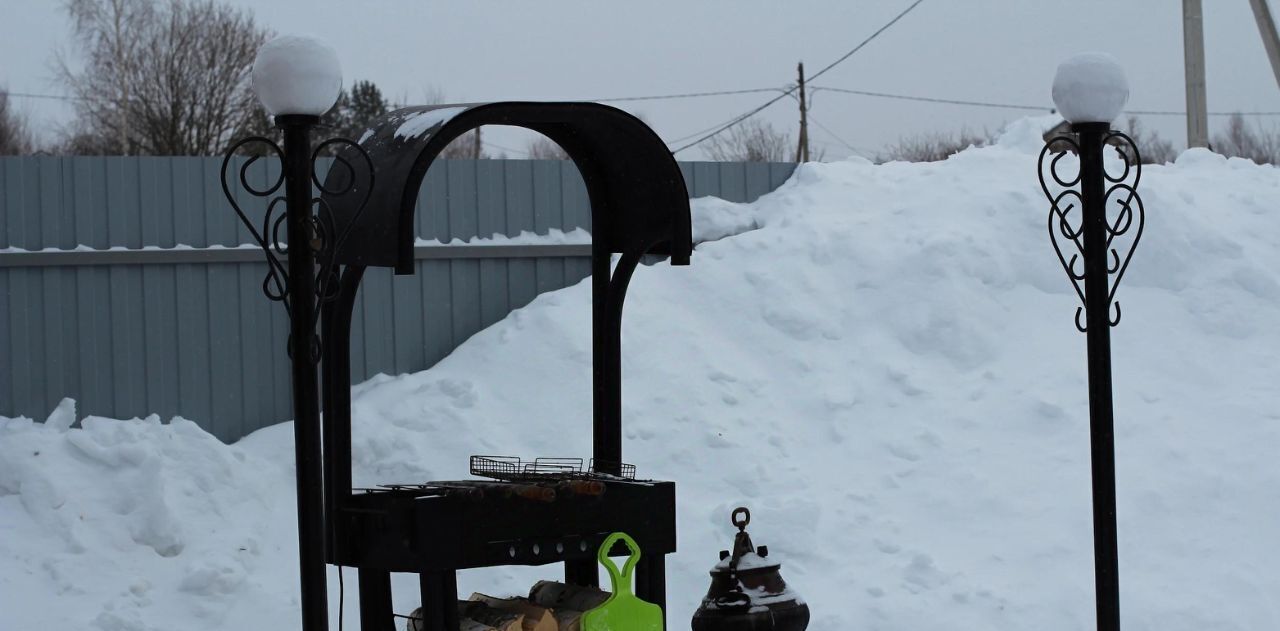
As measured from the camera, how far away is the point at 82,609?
7332 millimetres

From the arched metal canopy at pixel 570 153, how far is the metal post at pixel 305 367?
0.62 ft

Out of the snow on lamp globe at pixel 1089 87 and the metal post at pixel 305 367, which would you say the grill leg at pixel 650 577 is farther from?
the snow on lamp globe at pixel 1089 87

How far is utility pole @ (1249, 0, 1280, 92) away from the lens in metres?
17.4

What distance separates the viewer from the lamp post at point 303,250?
4492mm

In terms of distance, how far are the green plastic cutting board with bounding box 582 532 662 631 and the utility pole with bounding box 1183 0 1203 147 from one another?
42.2ft

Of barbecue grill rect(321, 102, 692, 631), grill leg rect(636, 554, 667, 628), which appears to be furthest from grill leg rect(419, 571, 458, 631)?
grill leg rect(636, 554, 667, 628)

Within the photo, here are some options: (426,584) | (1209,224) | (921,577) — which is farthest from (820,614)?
(1209,224)

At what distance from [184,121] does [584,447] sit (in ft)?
80.9

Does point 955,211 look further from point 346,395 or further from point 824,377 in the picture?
point 346,395

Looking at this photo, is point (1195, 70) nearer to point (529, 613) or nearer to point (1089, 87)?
point (1089, 87)

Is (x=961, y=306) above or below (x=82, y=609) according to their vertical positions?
above

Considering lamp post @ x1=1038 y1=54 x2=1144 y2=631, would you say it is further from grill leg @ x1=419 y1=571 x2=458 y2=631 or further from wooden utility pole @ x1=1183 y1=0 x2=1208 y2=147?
wooden utility pole @ x1=1183 y1=0 x2=1208 y2=147

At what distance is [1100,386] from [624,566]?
2.11m

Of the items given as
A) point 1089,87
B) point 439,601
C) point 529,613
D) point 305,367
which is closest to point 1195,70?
point 1089,87
